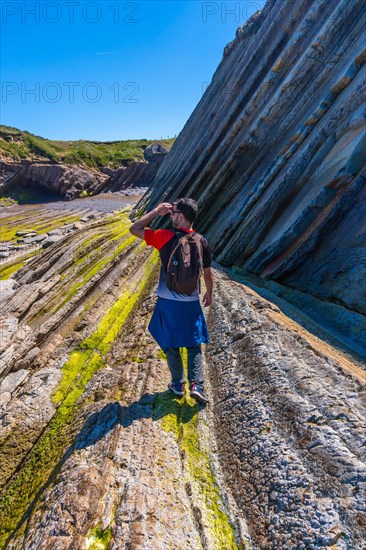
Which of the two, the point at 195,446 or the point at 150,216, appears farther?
the point at 150,216

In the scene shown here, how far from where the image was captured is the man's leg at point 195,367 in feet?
16.0

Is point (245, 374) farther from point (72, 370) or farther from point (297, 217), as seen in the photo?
point (297, 217)

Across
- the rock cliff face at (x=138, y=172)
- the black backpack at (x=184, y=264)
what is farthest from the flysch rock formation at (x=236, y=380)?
the rock cliff face at (x=138, y=172)

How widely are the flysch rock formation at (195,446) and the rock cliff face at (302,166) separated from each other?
2.38 metres

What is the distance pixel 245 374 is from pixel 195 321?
127 centimetres

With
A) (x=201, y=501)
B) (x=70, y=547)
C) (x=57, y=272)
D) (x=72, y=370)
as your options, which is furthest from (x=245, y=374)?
(x=57, y=272)

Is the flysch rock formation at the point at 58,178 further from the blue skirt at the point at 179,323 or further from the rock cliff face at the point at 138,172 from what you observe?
the blue skirt at the point at 179,323

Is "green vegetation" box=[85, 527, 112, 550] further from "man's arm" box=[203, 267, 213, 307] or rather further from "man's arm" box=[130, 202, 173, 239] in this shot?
"man's arm" box=[130, 202, 173, 239]

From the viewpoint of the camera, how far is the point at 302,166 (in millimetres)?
9336

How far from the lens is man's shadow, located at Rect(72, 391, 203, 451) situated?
14.2ft

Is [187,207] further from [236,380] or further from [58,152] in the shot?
[58,152]

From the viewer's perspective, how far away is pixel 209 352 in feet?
20.3

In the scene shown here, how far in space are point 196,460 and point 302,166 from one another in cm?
871

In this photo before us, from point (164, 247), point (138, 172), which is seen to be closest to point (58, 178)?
point (138, 172)
